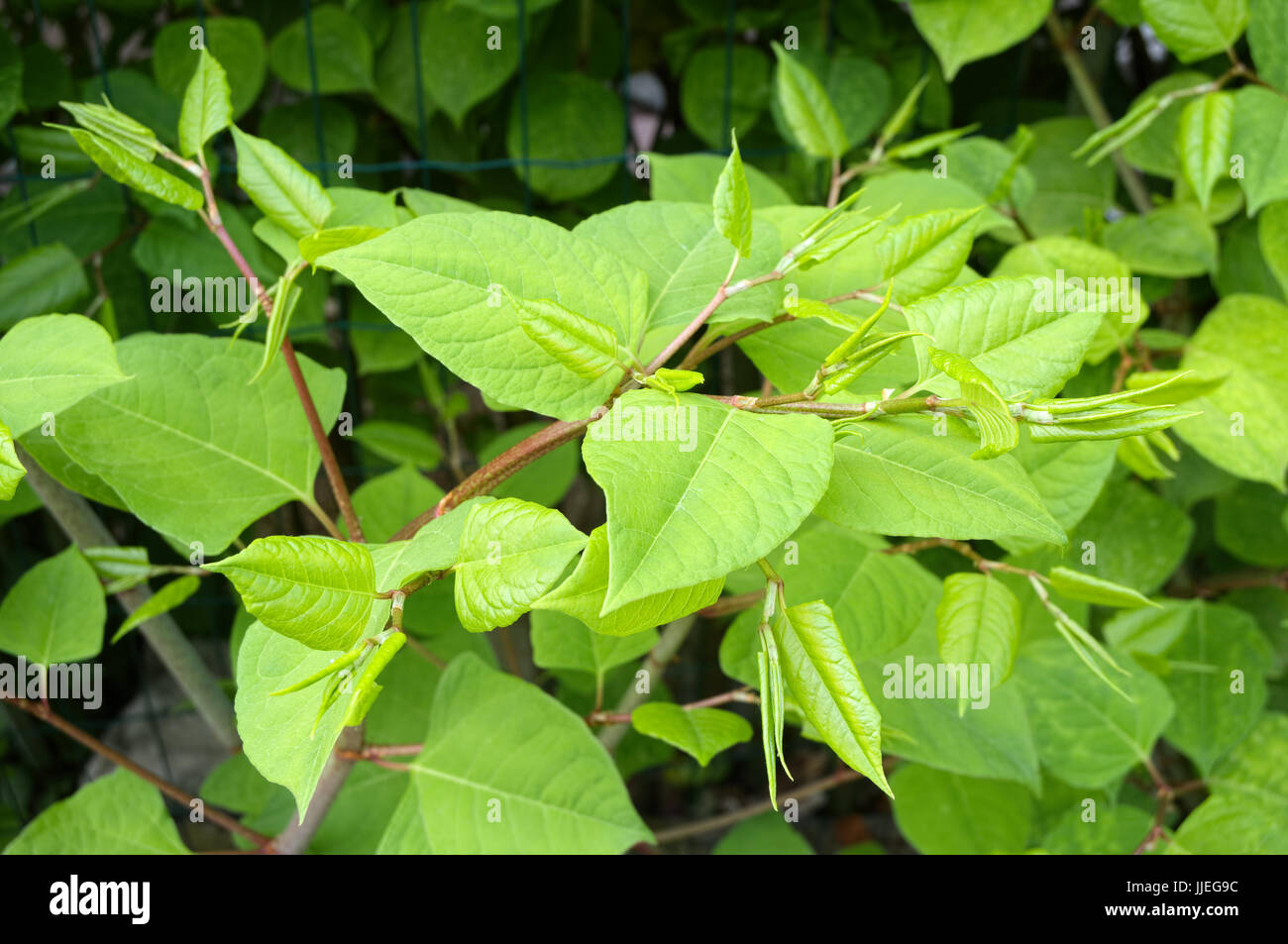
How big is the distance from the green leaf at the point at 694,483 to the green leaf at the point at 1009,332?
0.11 metres

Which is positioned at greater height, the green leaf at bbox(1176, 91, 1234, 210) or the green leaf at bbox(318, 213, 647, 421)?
the green leaf at bbox(1176, 91, 1234, 210)

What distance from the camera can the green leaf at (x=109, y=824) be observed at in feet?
2.70

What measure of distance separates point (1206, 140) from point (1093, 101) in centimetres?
30

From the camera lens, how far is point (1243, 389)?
3.19 feet

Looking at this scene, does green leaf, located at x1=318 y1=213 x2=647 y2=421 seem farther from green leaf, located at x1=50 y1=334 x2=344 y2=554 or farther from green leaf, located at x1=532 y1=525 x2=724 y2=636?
green leaf, located at x1=50 y1=334 x2=344 y2=554

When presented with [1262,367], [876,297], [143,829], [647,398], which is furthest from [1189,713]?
[143,829]

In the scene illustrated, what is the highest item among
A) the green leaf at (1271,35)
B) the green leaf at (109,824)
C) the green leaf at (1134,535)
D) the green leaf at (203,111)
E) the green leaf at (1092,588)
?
the green leaf at (1271,35)

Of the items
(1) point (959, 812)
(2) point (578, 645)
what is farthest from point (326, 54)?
(1) point (959, 812)

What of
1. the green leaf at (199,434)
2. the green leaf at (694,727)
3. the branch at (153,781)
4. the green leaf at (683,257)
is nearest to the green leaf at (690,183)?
the green leaf at (683,257)

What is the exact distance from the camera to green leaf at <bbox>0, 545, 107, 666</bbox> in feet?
2.78

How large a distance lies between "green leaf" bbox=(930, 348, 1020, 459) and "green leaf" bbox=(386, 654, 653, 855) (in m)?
0.40

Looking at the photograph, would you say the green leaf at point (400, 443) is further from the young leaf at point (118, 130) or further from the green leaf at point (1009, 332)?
the green leaf at point (1009, 332)

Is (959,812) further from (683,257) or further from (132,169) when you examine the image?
(132,169)

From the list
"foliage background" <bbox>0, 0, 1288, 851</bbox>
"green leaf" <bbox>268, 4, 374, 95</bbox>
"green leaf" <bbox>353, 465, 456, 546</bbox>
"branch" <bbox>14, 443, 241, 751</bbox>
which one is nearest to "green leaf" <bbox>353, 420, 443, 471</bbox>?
"foliage background" <bbox>0, 0, 1288, 851</bbox>
